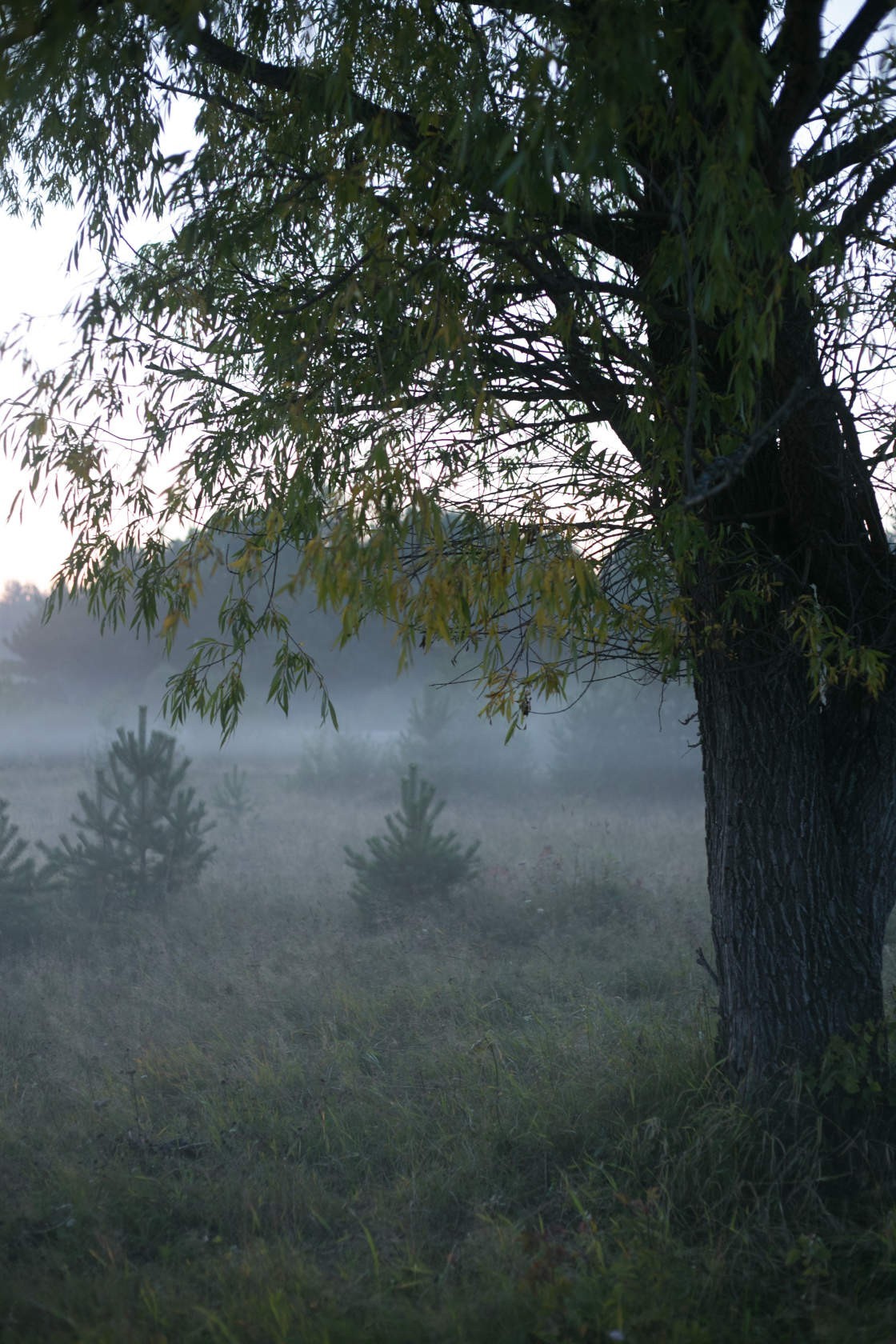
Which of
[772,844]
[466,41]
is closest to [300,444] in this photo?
[466,41]

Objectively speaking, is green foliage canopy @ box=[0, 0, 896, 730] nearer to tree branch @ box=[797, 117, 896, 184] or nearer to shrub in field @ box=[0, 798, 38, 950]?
tree branch @ box=[797, 117, 896, 184]

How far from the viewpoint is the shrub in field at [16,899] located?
10422 millimetres

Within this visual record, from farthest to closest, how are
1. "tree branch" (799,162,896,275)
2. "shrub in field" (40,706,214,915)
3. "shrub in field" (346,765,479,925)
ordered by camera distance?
"shrub in field" (40,706,214,915) → "shrub in field" (346,765,479,925) → "tree branch" (799,162,896,275)

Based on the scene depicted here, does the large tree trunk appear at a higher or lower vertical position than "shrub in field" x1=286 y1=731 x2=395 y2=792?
higher

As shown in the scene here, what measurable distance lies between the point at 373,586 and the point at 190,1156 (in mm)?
3404

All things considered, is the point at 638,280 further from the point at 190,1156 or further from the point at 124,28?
the point at 190,1156

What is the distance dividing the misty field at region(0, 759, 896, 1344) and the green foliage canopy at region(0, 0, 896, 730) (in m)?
2.16

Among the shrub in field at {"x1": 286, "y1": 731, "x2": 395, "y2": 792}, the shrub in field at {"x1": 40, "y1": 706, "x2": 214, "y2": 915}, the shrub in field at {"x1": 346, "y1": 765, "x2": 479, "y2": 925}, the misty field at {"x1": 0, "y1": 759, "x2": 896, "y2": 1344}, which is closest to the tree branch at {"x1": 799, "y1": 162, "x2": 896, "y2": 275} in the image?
the misty field at {"x1": 0, "y1": 759, "x2": 896, "y2": 1344}

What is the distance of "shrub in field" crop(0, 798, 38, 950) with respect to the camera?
410 inches

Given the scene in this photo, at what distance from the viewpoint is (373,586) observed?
3287 millimetres

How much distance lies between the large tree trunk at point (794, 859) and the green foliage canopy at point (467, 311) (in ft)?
1.13

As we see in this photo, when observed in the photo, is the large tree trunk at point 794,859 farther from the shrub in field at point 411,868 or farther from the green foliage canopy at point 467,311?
the shrub in field at point 411,868

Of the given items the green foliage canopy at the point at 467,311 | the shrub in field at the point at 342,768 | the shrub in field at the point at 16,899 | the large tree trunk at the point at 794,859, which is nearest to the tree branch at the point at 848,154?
the green foliage canopy at the point at 467,311

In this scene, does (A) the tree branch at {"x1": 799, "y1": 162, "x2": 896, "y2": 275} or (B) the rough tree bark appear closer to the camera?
(A) the tree branch at {"x1": 799, "y1": 162, "x2": 896, "y2": 275}
